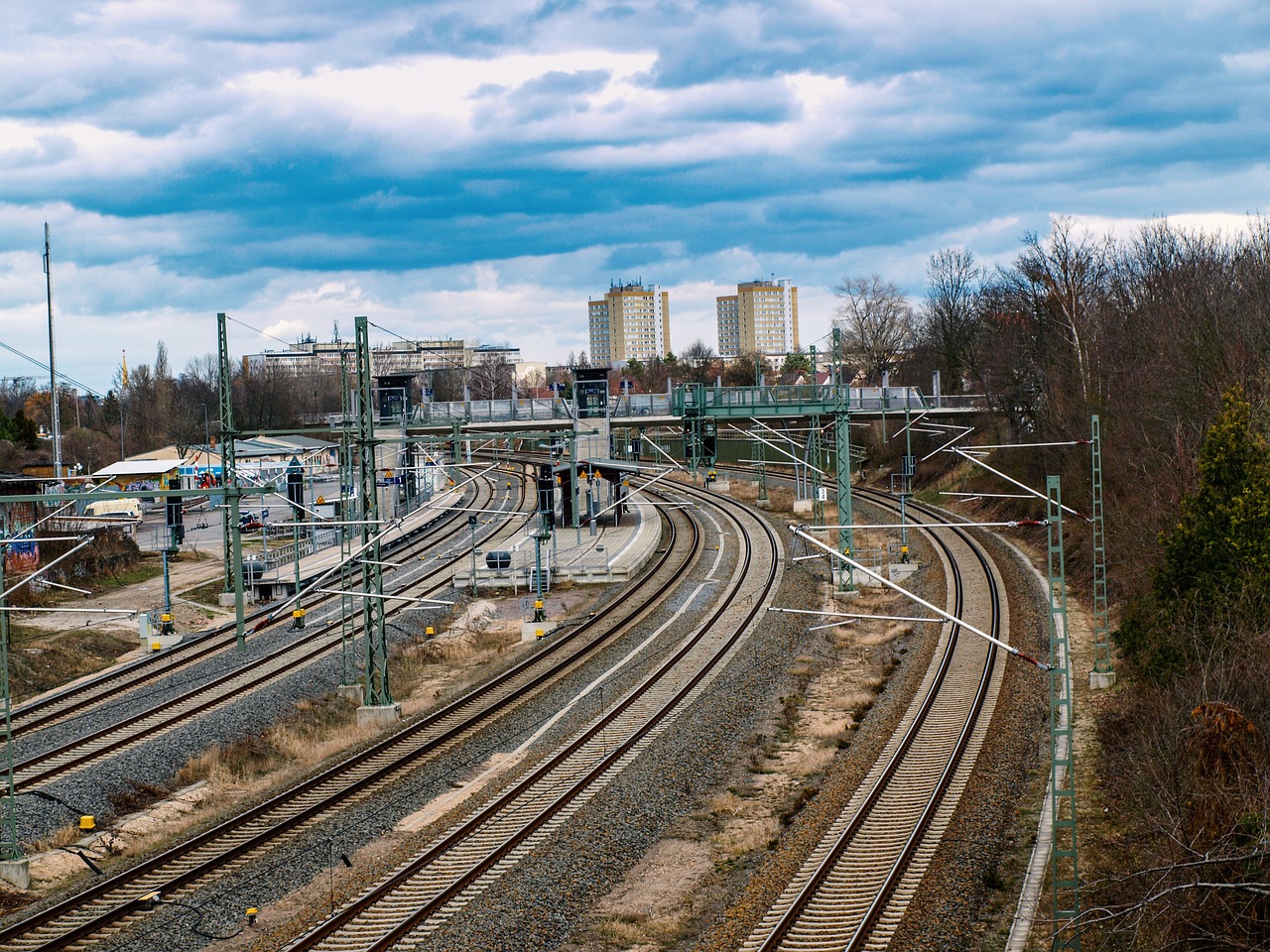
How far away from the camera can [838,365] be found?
33500 mm

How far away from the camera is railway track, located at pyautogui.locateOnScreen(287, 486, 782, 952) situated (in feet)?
43.0

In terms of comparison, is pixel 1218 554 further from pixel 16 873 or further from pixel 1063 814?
pixel 16 873

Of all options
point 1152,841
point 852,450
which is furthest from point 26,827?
point 852,450

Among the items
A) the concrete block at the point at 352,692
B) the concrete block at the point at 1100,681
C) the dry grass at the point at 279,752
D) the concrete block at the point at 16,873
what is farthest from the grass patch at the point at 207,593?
the concrete block at the point at 1100,681

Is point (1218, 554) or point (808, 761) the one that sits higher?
point (1218, 554)

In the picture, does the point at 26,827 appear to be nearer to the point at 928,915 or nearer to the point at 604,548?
the point at 928,915

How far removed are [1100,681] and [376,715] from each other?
1342 cm

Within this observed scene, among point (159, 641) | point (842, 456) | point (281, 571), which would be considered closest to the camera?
point (159, 641)

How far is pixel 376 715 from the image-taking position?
2259 centimetres

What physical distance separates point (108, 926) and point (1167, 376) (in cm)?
2785

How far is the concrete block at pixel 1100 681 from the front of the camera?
75.4 feet

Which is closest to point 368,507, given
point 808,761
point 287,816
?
point 287,816

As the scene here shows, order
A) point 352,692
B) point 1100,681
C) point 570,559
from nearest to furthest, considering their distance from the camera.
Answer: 1. point 1100,681
2. point 352,692
3. point 570,559

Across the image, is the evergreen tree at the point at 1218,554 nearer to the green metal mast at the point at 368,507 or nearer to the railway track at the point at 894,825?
the railway track at the point at 894,825
